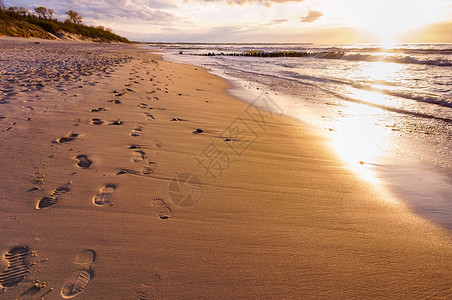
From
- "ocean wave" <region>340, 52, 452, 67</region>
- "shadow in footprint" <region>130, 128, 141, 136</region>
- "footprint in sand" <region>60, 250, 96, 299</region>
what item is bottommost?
"footprint in sand" <region>60, 250, 96, 299</region>

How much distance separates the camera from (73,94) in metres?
4.83

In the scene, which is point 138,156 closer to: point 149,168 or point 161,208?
point 149,168

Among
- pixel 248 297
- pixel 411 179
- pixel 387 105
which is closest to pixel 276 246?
pixel 248 297

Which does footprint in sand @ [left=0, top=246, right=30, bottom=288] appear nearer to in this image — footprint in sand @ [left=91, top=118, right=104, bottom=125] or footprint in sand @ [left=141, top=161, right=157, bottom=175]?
footprint in sand @ [left=141, top=161, right=157, bottom=175]

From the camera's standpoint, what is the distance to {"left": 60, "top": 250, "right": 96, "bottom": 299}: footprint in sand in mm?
1247

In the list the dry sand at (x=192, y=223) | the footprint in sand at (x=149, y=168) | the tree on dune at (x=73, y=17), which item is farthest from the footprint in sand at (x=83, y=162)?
the tree on dune at (x=73, y=17)

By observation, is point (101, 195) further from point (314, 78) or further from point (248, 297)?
point (314, 78)

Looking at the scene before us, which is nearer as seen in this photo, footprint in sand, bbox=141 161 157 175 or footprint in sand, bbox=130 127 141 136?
footprint in sand, bbox=141 161 157 175

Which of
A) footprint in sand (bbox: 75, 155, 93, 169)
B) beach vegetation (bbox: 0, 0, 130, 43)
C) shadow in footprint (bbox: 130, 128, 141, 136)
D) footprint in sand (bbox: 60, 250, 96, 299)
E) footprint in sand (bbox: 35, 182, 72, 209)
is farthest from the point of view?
beach vegetation (bbox: 0, 0, 130, 43)

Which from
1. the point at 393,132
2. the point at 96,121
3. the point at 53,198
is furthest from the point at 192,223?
the point at 393,132

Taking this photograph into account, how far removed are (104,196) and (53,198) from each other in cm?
39

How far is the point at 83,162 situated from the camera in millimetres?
2510

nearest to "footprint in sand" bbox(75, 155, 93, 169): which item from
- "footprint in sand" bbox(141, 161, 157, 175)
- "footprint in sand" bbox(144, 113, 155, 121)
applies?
"footprint in sand" bbox(141, 161, 157, 175)

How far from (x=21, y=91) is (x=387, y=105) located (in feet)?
29.4
